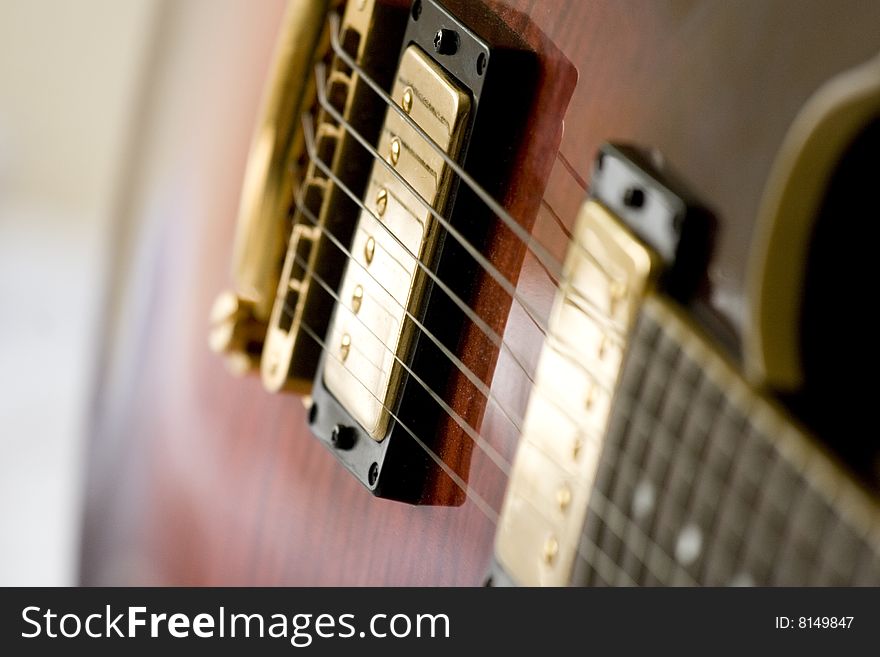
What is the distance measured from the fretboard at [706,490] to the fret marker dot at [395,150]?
5.8 inches

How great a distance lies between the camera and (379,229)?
1.39ft

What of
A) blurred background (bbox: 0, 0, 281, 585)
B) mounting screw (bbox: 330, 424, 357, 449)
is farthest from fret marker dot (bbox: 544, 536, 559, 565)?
blurred background (bbox: 0, 0, 281, 585)

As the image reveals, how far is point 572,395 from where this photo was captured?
0.33 metres

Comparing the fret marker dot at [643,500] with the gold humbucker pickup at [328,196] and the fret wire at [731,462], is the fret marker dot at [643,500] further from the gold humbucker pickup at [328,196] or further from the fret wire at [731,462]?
the gold humbucker pickup at [328,196]

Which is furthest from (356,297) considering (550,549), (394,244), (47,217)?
(47,217)

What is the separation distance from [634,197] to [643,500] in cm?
8

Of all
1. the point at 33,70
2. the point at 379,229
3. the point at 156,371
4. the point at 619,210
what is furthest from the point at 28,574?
the point at 33,70

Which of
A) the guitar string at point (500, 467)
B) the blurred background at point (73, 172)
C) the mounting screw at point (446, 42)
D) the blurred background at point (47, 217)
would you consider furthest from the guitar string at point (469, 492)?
the blurred background at point (47, 217)

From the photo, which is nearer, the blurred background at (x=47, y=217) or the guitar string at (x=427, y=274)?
the guitar string at (x=427, y=274)

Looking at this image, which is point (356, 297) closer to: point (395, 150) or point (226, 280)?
point (395, 150)

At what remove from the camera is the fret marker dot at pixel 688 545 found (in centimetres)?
28

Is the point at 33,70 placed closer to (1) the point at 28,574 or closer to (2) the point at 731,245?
(1) the point at 28,574

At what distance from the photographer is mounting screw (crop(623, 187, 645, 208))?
1.03 ft

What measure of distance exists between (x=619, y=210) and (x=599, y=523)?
0.08 m
